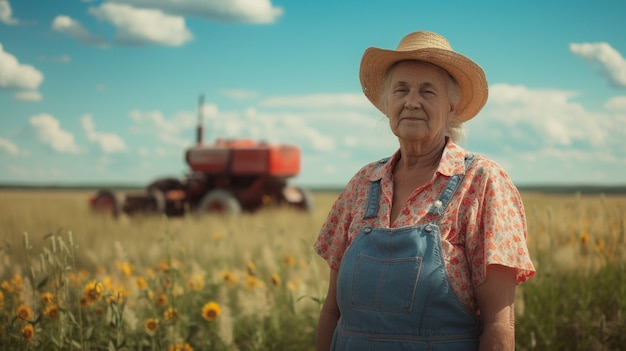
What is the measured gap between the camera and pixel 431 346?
1876 mm

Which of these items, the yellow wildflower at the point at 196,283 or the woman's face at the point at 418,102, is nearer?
the woman's face at the point at 418,102

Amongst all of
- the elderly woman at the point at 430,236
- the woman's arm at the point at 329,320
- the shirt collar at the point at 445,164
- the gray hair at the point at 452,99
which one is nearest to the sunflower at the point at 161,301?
the woman's arm at the point at 329,320

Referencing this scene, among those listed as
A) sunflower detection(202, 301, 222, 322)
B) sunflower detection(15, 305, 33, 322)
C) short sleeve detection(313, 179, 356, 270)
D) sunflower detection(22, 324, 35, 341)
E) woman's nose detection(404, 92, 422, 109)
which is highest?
woman's nose detection(404, 92, 422, 109)

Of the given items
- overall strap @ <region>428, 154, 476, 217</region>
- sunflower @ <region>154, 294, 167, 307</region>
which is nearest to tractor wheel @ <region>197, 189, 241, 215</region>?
sunflower @ <region>154, 294, 167, 307</region>

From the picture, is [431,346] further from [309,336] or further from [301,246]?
[301,246]

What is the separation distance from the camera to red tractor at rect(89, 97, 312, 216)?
11758 millimetres

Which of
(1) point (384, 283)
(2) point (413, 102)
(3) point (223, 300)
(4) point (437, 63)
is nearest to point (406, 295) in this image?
(1) point (384, 283)

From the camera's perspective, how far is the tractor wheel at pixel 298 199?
11.8m

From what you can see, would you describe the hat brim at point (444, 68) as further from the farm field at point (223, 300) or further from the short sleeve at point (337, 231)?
the farm field at point (223, 300)

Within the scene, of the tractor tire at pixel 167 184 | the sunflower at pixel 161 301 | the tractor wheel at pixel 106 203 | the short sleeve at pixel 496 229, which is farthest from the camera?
the tractor tire at pixel 167 184

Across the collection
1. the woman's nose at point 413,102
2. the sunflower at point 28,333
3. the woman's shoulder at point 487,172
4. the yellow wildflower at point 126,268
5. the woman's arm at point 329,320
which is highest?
the woman's nose at point 413,102

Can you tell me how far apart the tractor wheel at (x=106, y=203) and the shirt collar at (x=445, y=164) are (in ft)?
35.0

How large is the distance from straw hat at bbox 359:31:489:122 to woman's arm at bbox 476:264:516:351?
66cm

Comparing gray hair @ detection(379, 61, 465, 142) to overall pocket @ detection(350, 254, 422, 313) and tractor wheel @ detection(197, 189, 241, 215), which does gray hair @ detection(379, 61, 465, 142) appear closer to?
overall pocket @ detection(350, 254, 422, 313)
